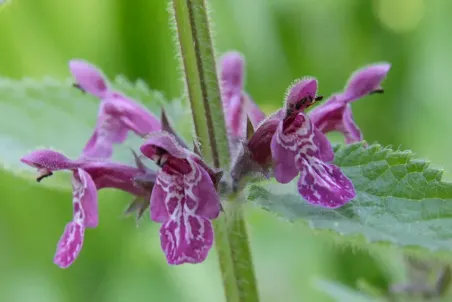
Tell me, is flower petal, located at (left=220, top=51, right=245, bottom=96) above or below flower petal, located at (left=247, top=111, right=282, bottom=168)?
above

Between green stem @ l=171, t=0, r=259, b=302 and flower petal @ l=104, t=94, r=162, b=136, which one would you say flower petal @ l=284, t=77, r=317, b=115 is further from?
flower petal @ l=104, t=94, r=162, b=136

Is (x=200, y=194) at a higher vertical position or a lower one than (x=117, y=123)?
lower

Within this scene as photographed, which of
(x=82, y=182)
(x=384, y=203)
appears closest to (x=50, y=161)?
(x=82, y=182)

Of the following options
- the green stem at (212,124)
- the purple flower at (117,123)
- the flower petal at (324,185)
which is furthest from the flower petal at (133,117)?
the flower petal at (324,185)

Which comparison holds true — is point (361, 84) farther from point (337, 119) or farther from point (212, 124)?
point (212, 124)

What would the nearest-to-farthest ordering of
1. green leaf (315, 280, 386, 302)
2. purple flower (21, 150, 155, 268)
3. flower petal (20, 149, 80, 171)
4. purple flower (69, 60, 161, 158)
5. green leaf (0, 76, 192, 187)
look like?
1. purple flower (21, 150, 155, 268)
2. flower petal (20, 149, 80, 171)
3. purple flower (69, 60, 161, 158)
4. green leaf (0, 76, 192, 187)
5. green leaf (315, 280, 386, 302)

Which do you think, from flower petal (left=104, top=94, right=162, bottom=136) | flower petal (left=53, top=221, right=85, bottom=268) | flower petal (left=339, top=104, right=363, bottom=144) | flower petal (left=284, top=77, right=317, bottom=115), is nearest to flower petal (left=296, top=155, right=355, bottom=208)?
flower petal (left=284, top=77, right=317, bottom=115)

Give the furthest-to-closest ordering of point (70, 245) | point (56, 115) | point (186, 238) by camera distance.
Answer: point (56, 115) < point (70, 245) < point (186, 238)
